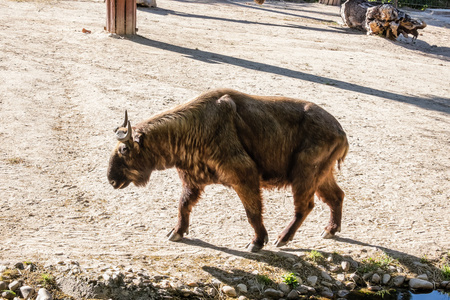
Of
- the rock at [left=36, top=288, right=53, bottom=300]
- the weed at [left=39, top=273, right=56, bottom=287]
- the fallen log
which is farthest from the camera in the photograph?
the fallen log

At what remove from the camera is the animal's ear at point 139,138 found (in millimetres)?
5172

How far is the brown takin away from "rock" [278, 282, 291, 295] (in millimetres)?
500

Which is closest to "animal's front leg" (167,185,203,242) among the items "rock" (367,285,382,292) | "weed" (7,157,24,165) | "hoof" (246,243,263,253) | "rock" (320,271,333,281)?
"hoof" (246,243,263,253)

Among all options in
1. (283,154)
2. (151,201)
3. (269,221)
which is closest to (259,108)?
(283,154)

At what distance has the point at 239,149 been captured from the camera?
5270mm

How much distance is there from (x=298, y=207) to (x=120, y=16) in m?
Answer: 10.2

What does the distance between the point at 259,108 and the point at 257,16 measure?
15356 millimetres

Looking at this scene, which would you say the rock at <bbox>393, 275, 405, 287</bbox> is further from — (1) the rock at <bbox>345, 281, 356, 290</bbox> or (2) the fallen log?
(2) the fallen log

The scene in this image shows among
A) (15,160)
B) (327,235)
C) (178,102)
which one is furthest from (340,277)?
(178,102)

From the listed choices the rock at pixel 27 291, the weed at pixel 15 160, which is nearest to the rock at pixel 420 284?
the rock at pixel 27 291

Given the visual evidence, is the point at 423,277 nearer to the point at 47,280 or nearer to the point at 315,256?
the point at 315,256

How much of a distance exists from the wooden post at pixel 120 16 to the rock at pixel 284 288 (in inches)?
423

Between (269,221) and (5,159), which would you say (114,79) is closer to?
(5,159)

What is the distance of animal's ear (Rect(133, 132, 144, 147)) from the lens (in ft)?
17.0
